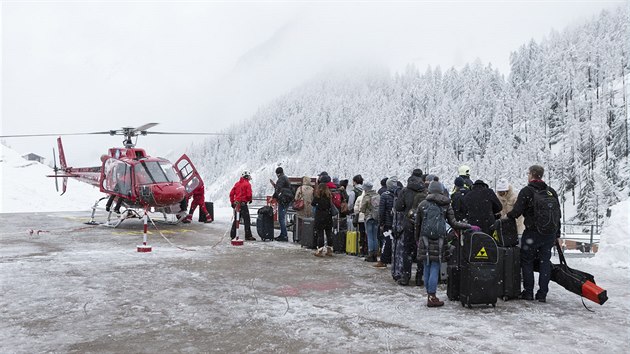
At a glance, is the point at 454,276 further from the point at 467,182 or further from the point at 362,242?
the point at 362,242

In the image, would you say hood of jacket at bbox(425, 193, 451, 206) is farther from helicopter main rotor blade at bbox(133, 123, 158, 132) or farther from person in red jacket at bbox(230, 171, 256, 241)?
helicopter main rotor blade at bbox(133, 123, 158, 132)

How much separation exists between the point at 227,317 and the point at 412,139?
345 ft

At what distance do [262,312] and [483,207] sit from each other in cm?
383

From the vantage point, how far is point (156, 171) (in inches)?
638

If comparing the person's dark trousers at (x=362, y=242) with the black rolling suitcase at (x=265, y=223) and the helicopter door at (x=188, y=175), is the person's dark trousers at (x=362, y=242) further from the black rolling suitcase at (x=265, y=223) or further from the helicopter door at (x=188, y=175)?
the helicopter door at (x=188, y=175)

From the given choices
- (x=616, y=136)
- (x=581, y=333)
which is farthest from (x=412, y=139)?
(x=581, y=333)

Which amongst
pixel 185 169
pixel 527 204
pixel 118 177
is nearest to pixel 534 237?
pixel 527 204

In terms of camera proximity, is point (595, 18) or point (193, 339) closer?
point (193, 339)

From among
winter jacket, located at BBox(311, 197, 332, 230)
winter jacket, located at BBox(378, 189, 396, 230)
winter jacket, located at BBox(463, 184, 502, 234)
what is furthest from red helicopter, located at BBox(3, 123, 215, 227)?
winter jacket, located at BBox(463, 184, 502, 234)

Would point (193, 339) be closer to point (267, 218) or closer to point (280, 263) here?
point (280, 263)

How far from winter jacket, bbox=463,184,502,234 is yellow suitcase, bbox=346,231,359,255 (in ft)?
12.7

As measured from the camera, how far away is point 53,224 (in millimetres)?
17938

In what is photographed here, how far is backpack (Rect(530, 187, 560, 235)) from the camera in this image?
6727mm

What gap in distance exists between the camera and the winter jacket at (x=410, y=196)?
7645 millimetres
